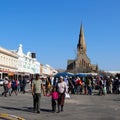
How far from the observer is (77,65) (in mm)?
176000

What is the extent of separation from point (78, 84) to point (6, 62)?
79592mm

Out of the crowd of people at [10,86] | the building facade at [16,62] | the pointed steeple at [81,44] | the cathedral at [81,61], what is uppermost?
the pointed steeple at [81,44]

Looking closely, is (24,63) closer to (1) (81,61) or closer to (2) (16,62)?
(2) (16,62)

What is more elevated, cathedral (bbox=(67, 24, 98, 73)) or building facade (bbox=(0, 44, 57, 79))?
cathedral (bbox=(67, 24, 98, 73))

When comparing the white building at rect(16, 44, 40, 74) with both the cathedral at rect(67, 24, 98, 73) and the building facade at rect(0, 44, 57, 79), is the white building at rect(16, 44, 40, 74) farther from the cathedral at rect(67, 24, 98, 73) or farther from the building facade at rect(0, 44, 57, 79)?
the cathedral at rect(67, 24, 98, 73)

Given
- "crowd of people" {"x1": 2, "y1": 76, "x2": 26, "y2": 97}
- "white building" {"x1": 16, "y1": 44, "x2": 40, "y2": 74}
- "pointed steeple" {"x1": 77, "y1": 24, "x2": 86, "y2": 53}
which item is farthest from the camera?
"pointed steeple" {"x1": 77, "y1": 24, "x2": 86, "y2": 53}

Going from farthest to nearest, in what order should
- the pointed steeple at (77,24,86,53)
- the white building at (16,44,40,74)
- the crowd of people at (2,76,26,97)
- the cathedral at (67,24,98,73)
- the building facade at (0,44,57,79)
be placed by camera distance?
1. the pointed steeple at (77,24,86,53)
2. the cathedral at (67,24,98,73)
3. the white building at (16,44,40,74)
4. the building facade at (0,44,57,79)
5. the crowd of people at (2,76,26,97)

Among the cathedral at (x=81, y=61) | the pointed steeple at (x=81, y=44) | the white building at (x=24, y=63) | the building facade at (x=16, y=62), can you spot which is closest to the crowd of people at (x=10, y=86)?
the building facade at (x=16, y=62)

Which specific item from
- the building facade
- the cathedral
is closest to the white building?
the building facade

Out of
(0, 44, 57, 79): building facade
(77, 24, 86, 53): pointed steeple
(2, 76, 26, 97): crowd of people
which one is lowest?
(2, 76, 26, 97): crowd of people

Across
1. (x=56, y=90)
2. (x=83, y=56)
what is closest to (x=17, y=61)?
(x=83, y=56)

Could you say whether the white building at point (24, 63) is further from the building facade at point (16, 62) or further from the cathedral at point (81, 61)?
the cathedral at point (81, 61)

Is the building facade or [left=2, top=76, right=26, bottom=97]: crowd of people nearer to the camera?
[left=2, top=76, right=26, bottom=97]: crowd of people

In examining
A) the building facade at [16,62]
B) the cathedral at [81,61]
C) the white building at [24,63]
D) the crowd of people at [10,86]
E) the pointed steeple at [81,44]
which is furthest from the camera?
the pointed steeple at [81,44]
